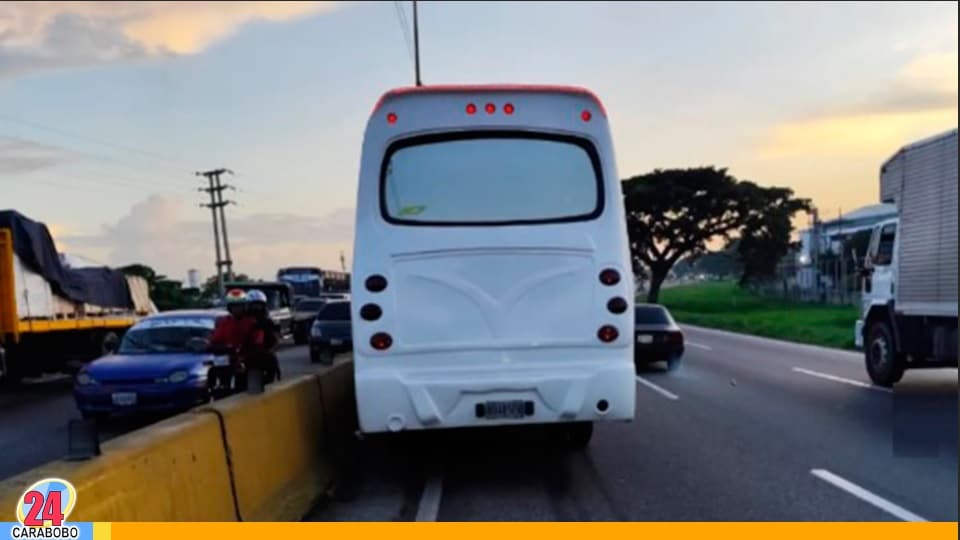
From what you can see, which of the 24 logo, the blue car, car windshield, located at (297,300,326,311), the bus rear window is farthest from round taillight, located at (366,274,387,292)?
car windshield, located at (297,300,326,311)

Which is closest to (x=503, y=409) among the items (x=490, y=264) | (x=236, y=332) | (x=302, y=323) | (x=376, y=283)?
(x=490, y=264)

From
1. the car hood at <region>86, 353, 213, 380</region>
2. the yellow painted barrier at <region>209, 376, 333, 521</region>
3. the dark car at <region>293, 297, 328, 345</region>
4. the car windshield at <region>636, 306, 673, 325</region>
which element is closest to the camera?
the yellow painted barrier at <region>209, 376, 333, 521</region>

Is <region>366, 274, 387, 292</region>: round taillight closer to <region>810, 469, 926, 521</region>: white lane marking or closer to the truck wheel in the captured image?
<region>810, 469, 926, 521</region>: white lane marking

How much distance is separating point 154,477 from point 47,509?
855 mm

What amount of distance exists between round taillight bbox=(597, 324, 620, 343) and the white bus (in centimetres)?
1

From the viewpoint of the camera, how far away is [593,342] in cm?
768

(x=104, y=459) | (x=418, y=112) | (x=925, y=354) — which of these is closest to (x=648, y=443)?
(x=418, y=112)

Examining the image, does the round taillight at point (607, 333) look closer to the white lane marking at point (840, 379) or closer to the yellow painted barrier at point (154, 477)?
the yellow painted barrier at point (154, 477)

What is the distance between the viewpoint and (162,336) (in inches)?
553

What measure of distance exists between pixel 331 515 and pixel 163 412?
6.10m

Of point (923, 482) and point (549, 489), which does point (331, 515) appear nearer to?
point (549, 489)

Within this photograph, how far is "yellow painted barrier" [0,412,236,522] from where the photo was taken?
14.4ft

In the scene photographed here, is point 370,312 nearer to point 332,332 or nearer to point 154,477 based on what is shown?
point 154,477

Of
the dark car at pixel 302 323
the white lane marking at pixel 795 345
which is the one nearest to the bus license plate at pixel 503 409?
the white lane marking at pixel 795 345
